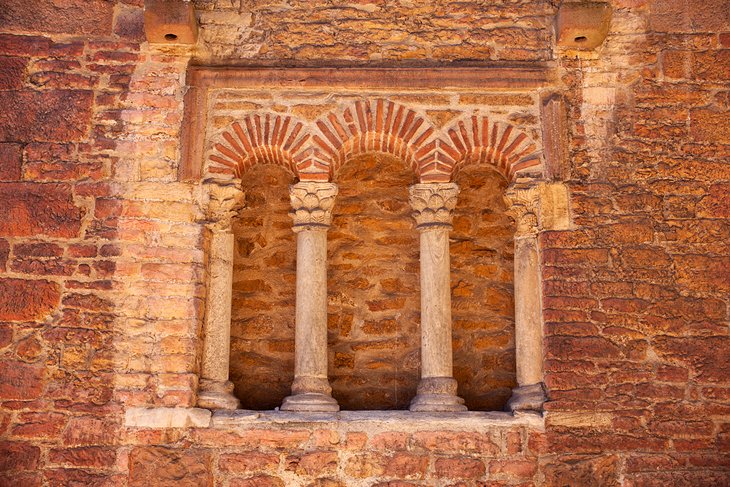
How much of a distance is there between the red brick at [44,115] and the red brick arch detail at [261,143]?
885mm

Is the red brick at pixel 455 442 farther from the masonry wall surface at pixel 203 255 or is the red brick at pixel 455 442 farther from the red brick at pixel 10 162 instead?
the red brick at pixel 10 162

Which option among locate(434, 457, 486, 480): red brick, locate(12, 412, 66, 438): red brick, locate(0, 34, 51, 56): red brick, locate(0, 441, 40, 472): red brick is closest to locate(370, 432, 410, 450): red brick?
locate(434, 457, 486, 480): red brick

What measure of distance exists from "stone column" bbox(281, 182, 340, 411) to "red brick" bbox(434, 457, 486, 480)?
745mm

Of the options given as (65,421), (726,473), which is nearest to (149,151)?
(65,421)

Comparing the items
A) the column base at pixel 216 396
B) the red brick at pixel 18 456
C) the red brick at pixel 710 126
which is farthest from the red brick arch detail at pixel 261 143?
the red brick at pixel 710 126

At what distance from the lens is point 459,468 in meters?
5.23

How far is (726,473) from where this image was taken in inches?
205

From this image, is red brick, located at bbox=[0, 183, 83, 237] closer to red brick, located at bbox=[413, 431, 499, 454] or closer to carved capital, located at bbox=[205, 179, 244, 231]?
carved capital, located at bbox=[205, 179, 244, 231]

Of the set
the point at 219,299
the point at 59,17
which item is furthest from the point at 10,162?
the point at 219,299

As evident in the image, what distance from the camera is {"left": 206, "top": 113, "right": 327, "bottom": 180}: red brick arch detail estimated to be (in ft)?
18.8

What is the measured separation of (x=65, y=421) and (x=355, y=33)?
10.2 feet

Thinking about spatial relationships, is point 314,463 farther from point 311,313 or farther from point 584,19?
point 584,19

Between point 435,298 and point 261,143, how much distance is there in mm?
1521

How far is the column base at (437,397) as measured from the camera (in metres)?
5.46
